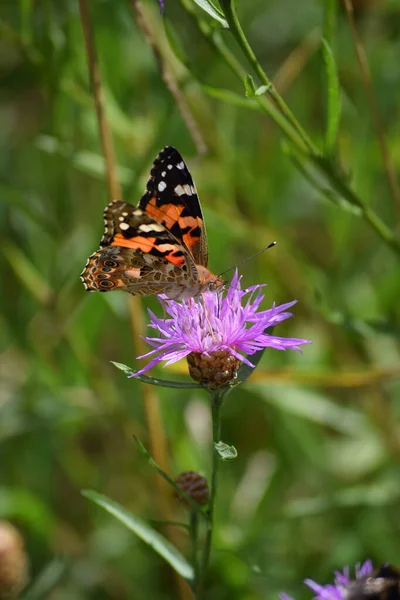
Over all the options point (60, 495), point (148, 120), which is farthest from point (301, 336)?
point (60, 495)

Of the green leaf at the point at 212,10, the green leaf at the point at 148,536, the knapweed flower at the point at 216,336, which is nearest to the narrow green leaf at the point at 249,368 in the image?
the knapweed flower at the point at 216,336

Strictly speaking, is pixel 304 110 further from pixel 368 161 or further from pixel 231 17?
pixel 231 17

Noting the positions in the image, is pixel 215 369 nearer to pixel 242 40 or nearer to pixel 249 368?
pixel 249 368

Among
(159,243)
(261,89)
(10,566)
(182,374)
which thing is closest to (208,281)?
(159,243)

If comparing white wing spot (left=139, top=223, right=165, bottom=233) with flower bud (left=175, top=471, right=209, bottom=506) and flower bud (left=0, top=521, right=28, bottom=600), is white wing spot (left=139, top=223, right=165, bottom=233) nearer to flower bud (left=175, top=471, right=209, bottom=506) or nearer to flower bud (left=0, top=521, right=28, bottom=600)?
flower bud (left=175, top=471, right=209, bottom=506)

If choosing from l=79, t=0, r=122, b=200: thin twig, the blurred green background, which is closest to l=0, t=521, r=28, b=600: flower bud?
the blurred green background

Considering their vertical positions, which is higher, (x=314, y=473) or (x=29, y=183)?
(x=29, y=183)
